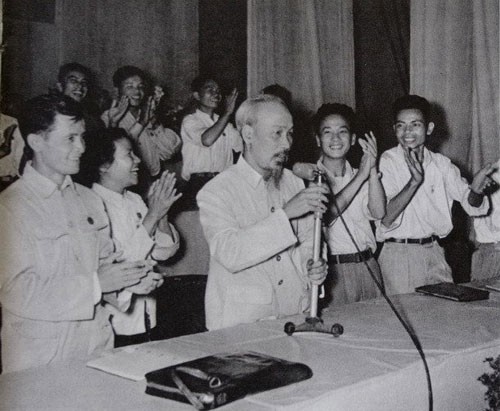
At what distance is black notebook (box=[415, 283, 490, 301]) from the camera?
2.76 m

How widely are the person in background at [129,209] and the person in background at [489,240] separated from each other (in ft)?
6.51

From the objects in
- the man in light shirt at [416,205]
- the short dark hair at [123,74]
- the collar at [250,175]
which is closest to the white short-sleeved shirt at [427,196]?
the man in light shirt at [416,205]

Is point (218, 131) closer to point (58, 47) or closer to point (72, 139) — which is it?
point (58, 47)

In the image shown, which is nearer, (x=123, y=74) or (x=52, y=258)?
(x=52, y=258)

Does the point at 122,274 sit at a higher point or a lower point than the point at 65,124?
lower

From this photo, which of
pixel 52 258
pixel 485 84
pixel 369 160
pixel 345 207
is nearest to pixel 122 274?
pixel 52 258

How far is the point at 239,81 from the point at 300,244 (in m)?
4.06

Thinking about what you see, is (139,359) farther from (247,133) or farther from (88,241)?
(247,133)

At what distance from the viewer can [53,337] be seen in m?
2.35

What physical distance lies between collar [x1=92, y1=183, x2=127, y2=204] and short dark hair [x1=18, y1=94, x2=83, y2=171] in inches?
34.4

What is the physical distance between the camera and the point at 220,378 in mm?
1556

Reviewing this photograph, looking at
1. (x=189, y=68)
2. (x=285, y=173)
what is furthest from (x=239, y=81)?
(x=285, y=173)

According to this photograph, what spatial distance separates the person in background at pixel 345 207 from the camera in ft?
11.7

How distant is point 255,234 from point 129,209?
118cm
